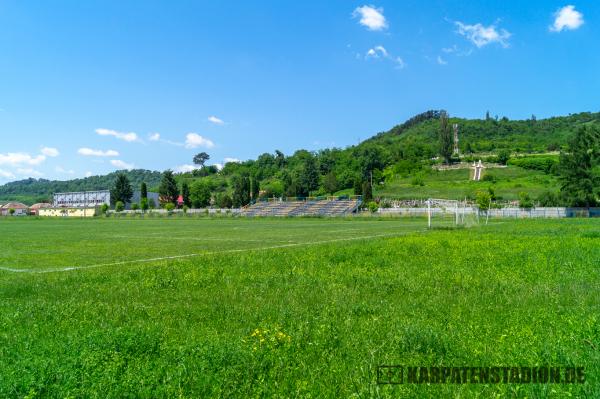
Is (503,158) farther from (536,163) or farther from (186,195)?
(186,195)

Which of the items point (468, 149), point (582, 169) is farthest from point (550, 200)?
point (468, 149)

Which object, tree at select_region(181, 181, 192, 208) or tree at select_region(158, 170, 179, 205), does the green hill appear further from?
tree at select_region(158, 170, 179, 205)

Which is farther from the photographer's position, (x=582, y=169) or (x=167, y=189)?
(x=167, y=189)

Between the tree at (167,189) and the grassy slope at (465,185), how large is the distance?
57995 mm

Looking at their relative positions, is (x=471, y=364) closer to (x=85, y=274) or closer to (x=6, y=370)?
(x=6, y=370)

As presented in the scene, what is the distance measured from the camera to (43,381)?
14.5 feet

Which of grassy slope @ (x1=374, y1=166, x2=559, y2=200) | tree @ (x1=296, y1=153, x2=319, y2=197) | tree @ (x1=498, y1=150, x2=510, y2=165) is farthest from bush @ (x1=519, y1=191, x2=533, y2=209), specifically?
tree @ (x1=296, y1=153, x2=319, y2=197)

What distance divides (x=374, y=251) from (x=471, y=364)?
11.5 m

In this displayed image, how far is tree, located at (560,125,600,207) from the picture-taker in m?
62.3

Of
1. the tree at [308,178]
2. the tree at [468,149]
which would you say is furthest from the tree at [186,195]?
the tree at [468,149]

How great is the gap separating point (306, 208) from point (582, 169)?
1882 inches

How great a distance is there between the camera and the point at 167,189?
5143 inches

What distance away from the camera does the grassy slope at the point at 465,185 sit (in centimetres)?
9600

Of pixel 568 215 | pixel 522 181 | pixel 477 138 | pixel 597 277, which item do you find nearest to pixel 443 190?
pixel 522 181
